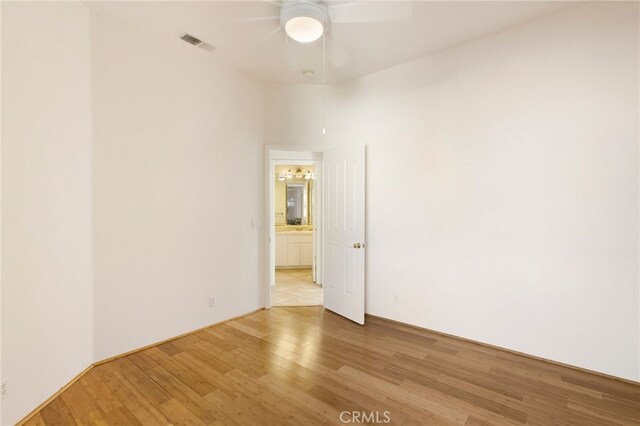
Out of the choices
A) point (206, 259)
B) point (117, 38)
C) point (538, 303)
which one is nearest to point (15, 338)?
point (206, 259)

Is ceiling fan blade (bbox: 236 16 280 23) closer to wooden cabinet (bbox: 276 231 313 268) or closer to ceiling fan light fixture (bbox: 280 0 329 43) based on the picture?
ceiling fan light fixture (bbox: 280 0 329 43)

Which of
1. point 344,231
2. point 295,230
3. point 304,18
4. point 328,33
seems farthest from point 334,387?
point 295,230

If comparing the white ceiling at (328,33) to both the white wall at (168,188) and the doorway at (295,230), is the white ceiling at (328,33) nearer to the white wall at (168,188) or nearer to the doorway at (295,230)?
the white wall at (168,188)

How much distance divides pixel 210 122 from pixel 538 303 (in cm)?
407

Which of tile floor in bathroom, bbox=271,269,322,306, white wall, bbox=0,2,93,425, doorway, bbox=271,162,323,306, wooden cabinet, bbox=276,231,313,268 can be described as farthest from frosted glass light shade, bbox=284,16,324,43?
wooden cabinet, bbox=276,231,313,268

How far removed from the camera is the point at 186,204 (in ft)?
11.2

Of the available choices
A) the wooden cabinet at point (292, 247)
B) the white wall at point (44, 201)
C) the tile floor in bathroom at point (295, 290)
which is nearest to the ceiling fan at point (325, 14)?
the white wall at point (44, 201)

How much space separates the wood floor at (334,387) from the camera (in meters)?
2.07

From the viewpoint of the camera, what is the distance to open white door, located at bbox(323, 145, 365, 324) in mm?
3875

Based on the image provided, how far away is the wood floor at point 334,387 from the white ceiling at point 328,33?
323 cm

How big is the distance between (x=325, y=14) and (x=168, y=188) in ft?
7.72

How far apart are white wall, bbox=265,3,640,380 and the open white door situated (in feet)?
0.84

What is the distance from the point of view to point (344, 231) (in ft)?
13.4

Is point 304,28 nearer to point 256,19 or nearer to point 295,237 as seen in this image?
point 256,19
